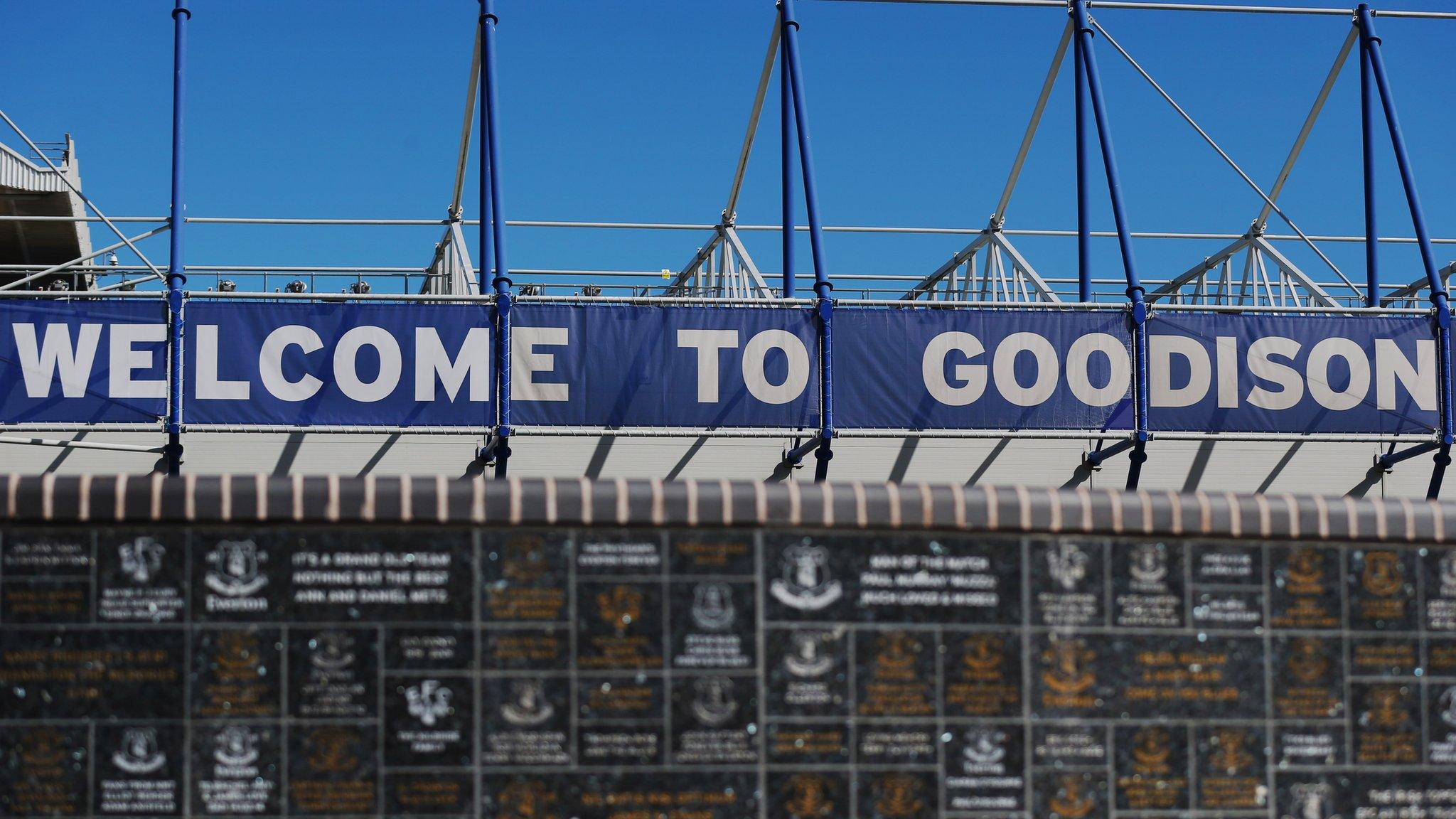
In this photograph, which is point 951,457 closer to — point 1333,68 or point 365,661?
point 1333,68

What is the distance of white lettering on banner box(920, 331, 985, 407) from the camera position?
22.5 meters

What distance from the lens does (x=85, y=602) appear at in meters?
10.8

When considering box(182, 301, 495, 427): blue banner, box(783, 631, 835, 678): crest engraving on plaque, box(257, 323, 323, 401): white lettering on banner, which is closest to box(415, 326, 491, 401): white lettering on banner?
box(182, 301, 495, 427): blue banner

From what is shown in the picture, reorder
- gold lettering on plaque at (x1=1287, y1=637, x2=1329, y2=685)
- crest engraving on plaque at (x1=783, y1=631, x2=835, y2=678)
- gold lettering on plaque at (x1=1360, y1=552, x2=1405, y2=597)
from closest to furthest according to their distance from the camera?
crest engraving on plaque at (x1=783, y1=631, x2=835, y2=678), gold lettering on plaque at (x1=1287, y1=637, x2=1329, y2=685), gold lettering on plaque at (x1=1360, y1=552, x2=1405, y2=597)

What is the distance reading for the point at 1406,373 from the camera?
23500 mm

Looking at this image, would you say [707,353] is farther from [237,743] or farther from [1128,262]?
[237,743]

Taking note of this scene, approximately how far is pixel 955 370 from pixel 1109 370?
7.22 ft

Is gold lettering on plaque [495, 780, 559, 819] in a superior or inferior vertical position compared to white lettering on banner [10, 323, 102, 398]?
inferior

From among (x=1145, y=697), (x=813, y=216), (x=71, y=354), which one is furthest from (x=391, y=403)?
(x=1145, y=697)

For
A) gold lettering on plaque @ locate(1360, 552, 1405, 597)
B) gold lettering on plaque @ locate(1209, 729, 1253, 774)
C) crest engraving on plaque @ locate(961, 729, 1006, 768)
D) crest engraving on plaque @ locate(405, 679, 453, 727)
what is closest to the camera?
crest engraving on plaque @ locate(405, 679, 453, 727)

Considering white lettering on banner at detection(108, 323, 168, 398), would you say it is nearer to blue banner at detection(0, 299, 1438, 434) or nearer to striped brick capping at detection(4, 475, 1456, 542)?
blue banner at detection(0, 299, 1438, 434)

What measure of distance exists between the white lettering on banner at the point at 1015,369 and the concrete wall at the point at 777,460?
68 cm

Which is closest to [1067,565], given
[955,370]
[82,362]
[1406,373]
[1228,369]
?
[955,370]

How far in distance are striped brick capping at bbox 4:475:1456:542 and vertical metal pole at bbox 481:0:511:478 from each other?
10202 mm
